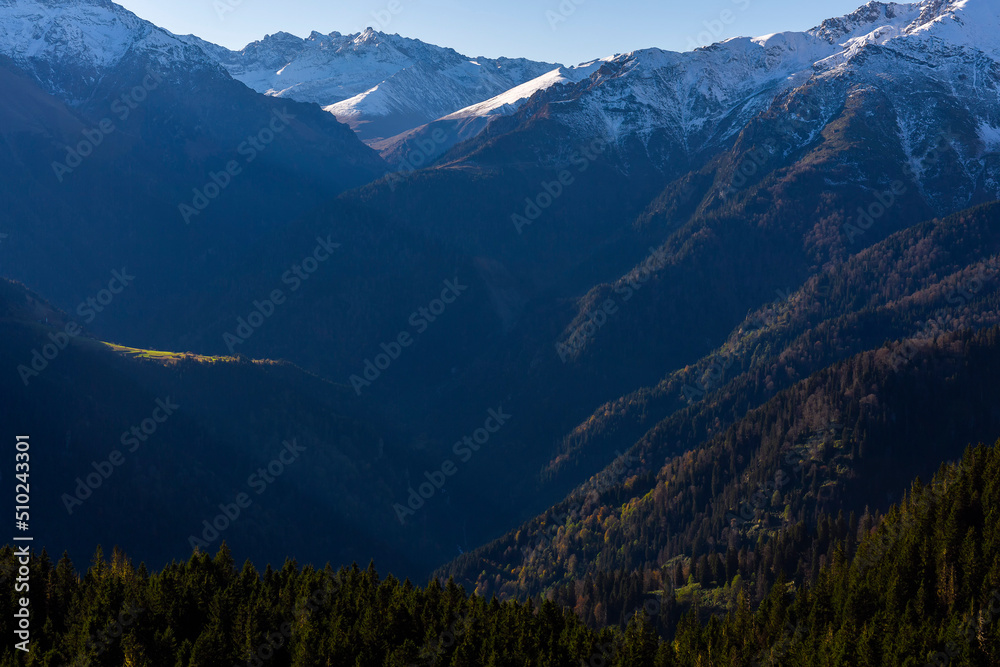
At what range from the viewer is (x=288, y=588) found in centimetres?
12838

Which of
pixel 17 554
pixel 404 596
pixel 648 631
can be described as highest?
pixel 17 554

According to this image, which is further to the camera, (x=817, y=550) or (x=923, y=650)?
(x=817, y=550)

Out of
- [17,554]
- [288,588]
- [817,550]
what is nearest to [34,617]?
[17,554]

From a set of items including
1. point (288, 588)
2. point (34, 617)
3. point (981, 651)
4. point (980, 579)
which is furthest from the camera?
point (288, 588)

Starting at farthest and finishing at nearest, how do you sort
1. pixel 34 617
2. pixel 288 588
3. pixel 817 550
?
pixel 817 550, pixel 288 588, pixel 34 617

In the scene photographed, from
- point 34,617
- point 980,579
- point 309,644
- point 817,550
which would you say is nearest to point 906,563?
point 980,579

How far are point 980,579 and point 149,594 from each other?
10885 cm

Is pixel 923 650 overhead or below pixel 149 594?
below

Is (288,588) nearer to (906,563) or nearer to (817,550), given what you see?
(906,563)

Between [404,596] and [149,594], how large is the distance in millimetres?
32954

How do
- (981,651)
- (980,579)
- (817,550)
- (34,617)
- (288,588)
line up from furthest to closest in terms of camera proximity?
Result: (817,550)
(288,588)
(980,579)
(34,617)
(981,651)

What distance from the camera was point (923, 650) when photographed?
105m

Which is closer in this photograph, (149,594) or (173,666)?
(173,666)

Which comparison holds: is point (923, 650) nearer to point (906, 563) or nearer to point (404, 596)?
point (906, 563)
